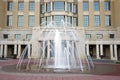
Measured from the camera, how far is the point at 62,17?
51.2m

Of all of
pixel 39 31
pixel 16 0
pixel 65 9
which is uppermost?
pixel 16 0

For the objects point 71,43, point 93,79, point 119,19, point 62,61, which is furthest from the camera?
point 119,19

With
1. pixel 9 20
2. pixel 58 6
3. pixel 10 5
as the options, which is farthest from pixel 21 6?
pixel 58 6

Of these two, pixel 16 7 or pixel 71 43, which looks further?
pixel 16 7

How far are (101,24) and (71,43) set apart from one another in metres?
12.6

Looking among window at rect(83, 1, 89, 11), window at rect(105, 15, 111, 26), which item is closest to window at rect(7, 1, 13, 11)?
window at rect(83, 1, 89, 11)

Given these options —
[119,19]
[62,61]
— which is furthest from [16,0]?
[62,61]

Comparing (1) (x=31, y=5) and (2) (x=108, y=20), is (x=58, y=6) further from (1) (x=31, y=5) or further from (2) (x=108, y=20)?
(2) (x=108, y=20)

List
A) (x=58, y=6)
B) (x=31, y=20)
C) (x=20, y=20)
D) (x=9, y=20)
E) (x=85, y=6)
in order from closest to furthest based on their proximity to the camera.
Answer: (x=58, y=6)
(x=85, y=6)
(x=31, y=20)
(x=20, y=20)
(x=9, y=20)

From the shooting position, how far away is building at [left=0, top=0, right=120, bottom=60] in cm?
5169

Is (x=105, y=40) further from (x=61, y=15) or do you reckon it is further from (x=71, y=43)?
(x=61, y=15)

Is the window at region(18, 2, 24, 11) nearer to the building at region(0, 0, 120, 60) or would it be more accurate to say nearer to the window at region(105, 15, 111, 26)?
the building at region(0, 0, 120, 60)

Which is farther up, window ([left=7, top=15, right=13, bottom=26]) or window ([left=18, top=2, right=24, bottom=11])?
window ([left=18, top=2, right=24, bottom=11])

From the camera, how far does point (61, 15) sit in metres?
51.0
